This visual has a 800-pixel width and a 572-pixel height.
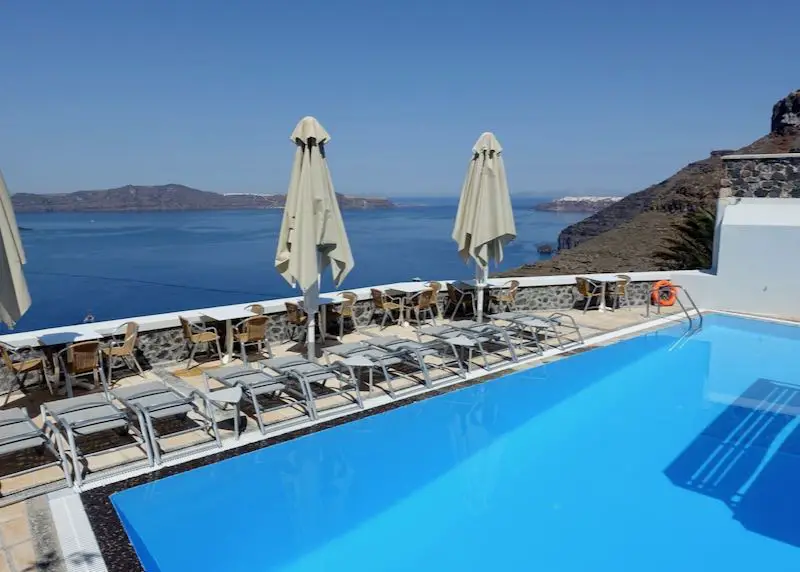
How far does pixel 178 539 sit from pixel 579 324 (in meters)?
7.84

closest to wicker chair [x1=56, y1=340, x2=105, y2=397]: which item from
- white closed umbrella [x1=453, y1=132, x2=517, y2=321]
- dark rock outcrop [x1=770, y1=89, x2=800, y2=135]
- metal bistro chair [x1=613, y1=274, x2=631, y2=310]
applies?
white closed umbrella [x1=453, y1=132, x2=517, y2=321]

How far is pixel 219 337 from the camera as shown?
25.2 ft

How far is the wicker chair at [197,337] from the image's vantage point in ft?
23.4

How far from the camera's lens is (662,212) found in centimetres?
5178

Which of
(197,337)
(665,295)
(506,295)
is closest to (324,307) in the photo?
(197,337)

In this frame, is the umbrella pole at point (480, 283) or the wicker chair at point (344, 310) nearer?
the wicker chair at point (344, 310)

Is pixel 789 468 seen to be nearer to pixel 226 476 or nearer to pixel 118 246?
pixel 226 476

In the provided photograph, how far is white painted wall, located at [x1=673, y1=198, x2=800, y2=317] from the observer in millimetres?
11344

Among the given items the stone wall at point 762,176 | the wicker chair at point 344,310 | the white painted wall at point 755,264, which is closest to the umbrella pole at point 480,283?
the wicker chair at point 344,310

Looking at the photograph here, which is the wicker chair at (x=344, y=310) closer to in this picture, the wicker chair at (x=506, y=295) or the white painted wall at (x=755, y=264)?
the wicker chair at (x=506, y=295)

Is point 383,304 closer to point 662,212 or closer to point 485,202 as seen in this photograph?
point 485,202

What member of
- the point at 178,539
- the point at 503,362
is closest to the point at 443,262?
the point at 503,362

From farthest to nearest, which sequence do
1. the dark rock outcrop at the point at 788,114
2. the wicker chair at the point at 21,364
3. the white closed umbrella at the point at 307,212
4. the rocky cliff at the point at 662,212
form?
the dark rock outcrop at the point at 788,114
the rocky cliff at the point at 662,212
the white closed umbrella at the point at 307,212
the wicker chair at the point at 21,364

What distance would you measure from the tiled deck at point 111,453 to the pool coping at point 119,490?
0.54 ft
